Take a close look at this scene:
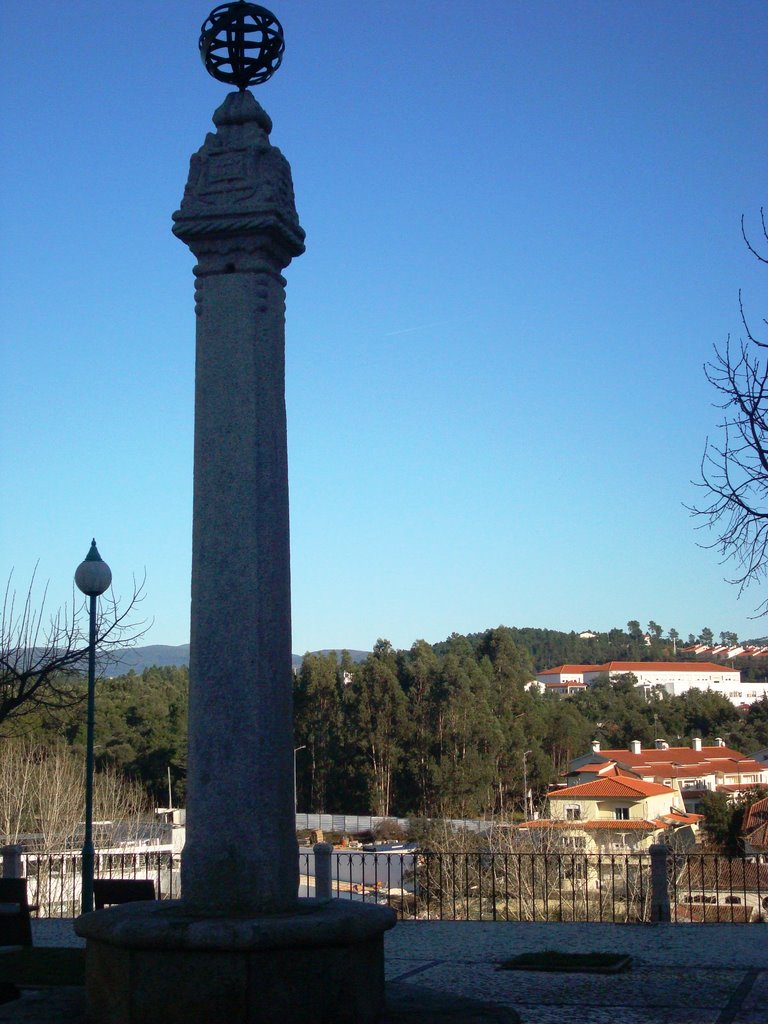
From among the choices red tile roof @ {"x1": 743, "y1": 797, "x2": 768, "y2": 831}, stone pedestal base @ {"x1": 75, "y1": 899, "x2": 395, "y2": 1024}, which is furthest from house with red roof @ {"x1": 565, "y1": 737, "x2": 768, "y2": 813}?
stone pedestal base @ {"x1": 75, "y1": 899, "x2": 395, "y2": 1024}

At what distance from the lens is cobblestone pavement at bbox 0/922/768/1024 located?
19.2 ft

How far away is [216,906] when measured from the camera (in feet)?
18.2

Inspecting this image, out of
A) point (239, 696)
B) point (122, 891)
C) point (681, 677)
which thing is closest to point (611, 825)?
point (122, 891)

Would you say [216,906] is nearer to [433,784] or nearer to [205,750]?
[205,750]

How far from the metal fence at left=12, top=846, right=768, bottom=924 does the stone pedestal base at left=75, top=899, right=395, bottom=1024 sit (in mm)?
8538

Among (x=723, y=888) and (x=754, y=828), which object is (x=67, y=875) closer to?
(x=723, y=888)

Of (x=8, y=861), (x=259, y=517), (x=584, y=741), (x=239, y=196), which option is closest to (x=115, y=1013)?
(x=259, y=517)

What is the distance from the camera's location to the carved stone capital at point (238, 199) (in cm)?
616

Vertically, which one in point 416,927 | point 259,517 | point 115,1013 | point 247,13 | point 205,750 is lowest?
point 416,927

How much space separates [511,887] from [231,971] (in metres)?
22.8

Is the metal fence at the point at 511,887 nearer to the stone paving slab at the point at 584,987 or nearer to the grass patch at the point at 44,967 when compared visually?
the stone paving slab at the point at 584,987

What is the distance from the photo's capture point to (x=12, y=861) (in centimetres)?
1406

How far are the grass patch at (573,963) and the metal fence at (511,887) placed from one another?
11.1ft

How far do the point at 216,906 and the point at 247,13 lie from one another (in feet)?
16.2
